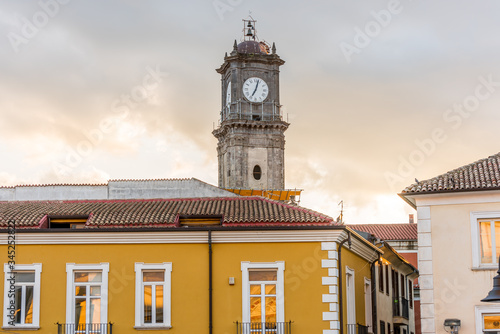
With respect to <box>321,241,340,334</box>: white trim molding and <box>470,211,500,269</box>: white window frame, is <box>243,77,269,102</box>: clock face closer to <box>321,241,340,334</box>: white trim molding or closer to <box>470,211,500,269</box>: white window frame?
<box>321,241,340,334</box>: white trim molding

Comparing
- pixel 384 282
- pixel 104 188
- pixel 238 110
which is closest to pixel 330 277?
pixel 384 282

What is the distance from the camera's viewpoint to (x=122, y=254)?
29.8 metres

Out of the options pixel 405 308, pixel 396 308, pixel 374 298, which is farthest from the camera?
pixel 405 308

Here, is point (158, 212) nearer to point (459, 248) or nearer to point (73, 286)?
point (73, 286)

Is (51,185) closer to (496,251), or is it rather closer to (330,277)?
(330,277)

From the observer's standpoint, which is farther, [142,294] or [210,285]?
[142,294]

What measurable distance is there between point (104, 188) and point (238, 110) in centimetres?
4380

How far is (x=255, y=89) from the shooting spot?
84.9m

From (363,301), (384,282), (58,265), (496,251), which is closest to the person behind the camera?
(496,251)

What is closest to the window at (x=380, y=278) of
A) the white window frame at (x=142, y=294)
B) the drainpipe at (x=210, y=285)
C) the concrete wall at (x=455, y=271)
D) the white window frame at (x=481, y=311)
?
the concrete wall at (x=455, y=271)

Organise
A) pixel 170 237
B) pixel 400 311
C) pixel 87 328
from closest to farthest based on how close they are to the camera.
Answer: pixel 87 328 → pixel 170 237 → pixel 400 311

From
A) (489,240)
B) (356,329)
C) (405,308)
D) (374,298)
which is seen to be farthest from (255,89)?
(489,240)

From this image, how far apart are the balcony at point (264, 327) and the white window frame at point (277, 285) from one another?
0.18 m

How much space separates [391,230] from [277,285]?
40022mm
